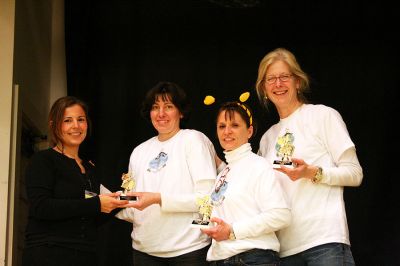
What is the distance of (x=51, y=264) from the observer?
2.54 metres

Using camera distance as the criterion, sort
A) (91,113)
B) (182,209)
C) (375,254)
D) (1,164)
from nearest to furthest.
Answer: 1. (182,209)
2. (1,164)
3. (375,254)
4. (91,113)

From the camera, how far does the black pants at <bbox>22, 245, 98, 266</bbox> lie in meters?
2.54

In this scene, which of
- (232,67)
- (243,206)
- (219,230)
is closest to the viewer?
(219,230)

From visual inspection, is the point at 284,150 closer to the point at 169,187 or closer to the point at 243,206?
the point at 243,206

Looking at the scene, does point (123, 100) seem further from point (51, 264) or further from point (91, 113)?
point (51, 264)

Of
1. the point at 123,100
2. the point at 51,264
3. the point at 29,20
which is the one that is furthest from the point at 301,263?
the point at 29,20

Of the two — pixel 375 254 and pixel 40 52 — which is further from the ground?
pixel 40 52

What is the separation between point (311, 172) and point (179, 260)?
0.76 m

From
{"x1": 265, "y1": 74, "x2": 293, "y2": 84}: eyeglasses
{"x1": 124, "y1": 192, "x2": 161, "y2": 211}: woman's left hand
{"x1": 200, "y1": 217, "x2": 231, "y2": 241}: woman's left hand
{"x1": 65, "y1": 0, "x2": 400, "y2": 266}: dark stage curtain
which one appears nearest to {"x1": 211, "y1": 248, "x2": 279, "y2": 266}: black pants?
{"x1": 200, "y1": 217, "x2": 231, "y2": 241}: woman's left hand


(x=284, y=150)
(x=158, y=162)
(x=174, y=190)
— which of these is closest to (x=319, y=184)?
(x=284, y=150)

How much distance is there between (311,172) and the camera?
8.12 feet

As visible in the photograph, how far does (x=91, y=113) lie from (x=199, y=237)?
5.43 ft

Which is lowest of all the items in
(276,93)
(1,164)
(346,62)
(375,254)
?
(375,254)

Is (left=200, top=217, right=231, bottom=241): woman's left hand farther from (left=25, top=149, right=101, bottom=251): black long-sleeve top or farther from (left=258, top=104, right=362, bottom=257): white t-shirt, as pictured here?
(left=25, top=149, right=101, bottom=251): black long-sleeve top
